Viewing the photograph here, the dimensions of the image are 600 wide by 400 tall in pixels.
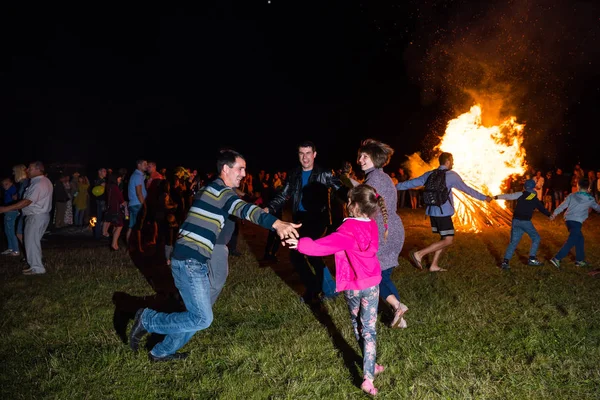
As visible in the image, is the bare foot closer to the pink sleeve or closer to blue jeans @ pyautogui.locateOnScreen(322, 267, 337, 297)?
blue jeans @ pyautogui.locateOnScreen(322, 267, 337, 297)

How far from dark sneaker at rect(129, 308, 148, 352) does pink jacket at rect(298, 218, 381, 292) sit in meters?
1.85

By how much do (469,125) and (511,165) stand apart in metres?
1.86

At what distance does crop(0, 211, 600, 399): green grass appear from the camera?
4012mm

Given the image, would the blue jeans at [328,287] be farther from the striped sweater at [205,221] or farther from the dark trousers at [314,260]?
the striped sweater at [205,221]

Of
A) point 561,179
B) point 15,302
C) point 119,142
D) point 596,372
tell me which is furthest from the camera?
point 119,142

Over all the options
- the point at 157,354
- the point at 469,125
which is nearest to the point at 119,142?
the point at 469,125

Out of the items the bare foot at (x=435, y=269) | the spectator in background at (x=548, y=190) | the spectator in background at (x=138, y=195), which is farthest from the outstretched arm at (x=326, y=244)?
the spectator in background at (x=548, y=190)

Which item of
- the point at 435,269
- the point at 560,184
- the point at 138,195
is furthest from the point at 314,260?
the point at 560,184

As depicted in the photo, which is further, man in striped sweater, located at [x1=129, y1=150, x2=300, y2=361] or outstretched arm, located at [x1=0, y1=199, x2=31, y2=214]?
outstretched arm, located at [x1=0, y1=199, x2=31, y2=214]

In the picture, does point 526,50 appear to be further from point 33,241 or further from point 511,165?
point 33,241

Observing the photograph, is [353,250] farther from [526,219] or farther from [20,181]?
[20,181]

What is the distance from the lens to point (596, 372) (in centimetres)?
422

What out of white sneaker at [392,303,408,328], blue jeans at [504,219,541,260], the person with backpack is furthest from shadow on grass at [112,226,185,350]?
blue jeans at [504,219,541,260]

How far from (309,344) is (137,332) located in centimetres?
169
